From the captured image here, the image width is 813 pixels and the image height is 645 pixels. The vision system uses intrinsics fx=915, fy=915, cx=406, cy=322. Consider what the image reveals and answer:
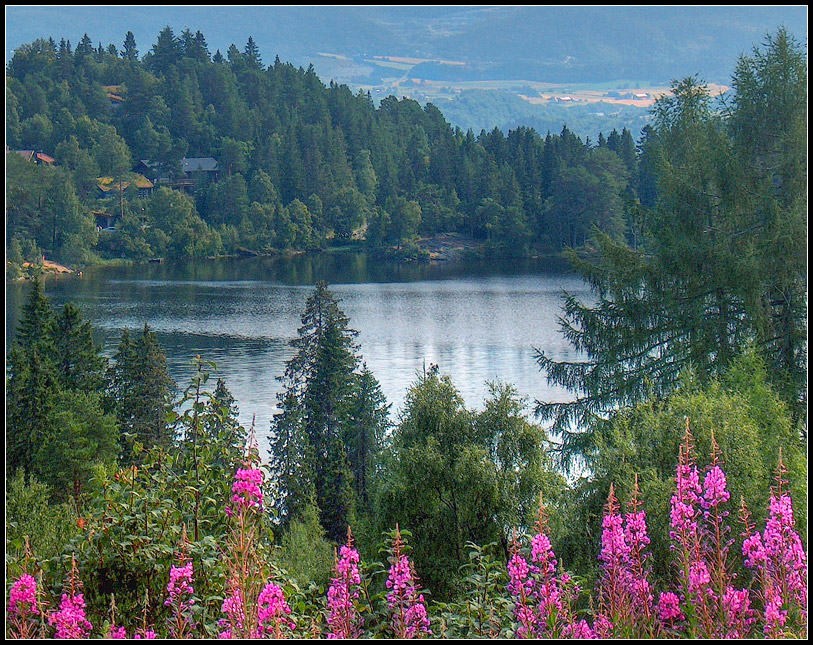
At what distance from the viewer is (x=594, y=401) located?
1438 cm

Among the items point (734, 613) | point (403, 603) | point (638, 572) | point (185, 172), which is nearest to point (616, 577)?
point (638, 572)

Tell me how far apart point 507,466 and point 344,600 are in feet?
28.8

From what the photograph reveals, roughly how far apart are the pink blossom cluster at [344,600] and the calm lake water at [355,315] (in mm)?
16234

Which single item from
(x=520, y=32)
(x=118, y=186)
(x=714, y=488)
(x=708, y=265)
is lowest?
(x=714, y=488)

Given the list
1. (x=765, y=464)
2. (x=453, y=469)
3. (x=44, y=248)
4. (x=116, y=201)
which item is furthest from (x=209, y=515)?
(x=116, y=201)

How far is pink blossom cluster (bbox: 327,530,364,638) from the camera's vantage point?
2.79 m

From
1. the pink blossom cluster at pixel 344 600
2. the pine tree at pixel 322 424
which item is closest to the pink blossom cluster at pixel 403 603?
the pink blossom cluster at pixel 344 600

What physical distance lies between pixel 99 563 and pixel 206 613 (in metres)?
0.54

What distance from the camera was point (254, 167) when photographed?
81.1 m

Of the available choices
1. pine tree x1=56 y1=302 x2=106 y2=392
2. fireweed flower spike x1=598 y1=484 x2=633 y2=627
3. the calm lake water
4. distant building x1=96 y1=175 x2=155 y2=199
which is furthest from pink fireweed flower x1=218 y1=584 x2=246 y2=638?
distant building x1=96 y1=175 x2=155 y2=199

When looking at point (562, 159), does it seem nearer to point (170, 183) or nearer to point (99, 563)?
point (170, 183)

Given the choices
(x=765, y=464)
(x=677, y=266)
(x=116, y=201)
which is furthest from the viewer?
(x=116, y=201)

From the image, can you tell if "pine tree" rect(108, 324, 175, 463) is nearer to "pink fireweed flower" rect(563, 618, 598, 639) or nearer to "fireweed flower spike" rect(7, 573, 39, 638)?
"fireweed flower spike" rect(7, 573, 39, 638)

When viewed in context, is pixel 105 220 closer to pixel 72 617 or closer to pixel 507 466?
pixel 507 466
